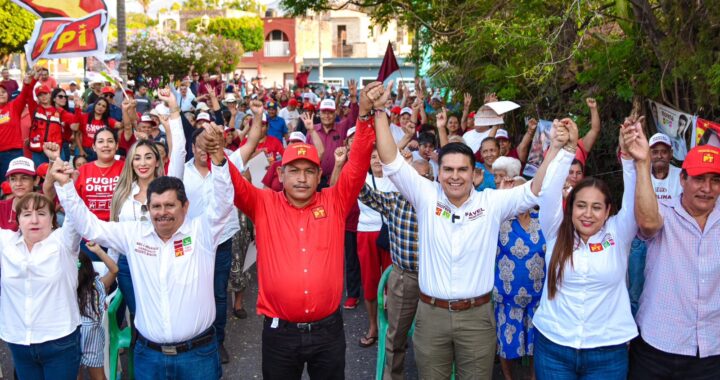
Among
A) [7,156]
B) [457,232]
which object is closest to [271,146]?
[7,156]

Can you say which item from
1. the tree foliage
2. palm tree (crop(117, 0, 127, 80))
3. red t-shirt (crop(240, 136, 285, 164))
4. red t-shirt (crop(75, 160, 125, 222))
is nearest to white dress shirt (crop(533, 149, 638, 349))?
red t-shirt (crop(75, 160, 125, 222))

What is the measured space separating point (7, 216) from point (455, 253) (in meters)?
3.73

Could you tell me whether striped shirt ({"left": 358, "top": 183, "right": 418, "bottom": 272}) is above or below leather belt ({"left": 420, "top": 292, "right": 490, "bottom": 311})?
above

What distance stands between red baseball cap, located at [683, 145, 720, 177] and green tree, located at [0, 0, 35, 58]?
91.1 feet

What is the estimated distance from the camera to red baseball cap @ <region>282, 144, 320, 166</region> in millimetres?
4023

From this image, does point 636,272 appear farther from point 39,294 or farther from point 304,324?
point 39,294

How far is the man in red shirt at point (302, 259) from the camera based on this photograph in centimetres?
403

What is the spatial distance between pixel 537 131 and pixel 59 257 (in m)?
5.53

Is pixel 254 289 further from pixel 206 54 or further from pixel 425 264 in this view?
pixel 206 54

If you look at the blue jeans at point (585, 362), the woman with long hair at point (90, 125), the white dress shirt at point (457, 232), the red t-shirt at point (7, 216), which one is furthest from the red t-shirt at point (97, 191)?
the woman with long hair at point (90, 125)

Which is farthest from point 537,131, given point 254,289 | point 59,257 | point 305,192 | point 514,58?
point 59,257

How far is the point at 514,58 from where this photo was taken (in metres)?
8.68

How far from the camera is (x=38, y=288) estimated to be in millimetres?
4203

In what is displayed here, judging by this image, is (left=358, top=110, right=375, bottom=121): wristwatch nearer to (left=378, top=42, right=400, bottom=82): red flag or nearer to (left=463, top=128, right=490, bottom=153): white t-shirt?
(left=463, top=128, right=490, bottom=153): white t-shirt
